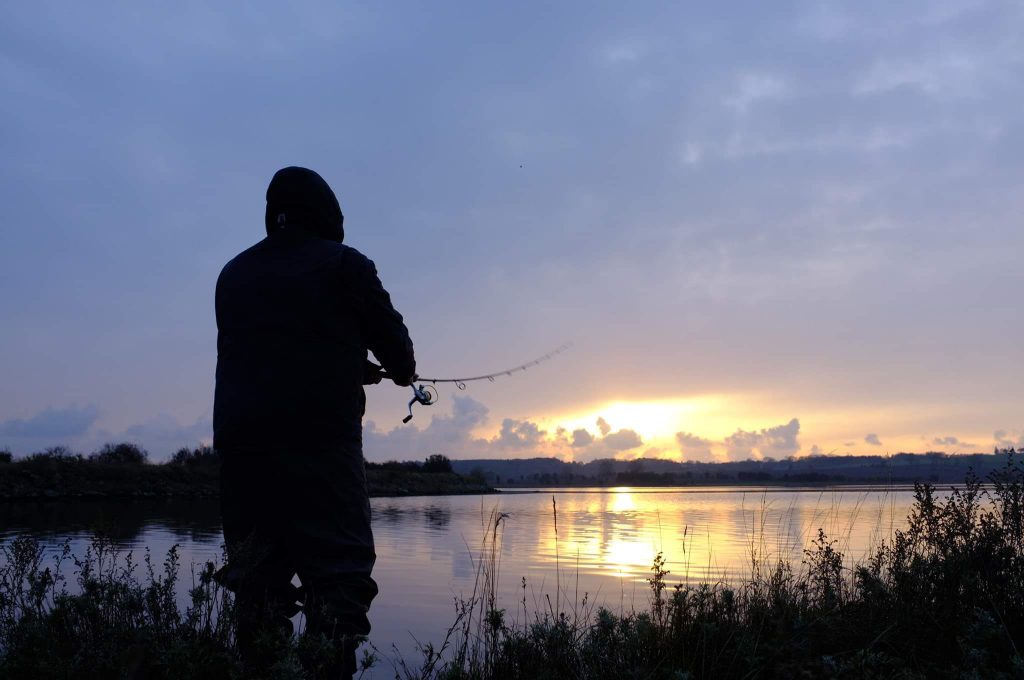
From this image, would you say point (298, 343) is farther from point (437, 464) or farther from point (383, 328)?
point (437, 464)

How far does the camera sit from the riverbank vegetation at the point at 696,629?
3264mm

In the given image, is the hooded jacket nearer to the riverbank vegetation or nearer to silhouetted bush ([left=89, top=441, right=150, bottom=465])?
the riverbank vegetation

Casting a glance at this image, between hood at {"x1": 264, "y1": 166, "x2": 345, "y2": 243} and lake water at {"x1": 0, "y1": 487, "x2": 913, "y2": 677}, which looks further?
lake water at {"x1": 0, "y1": 487, "x2": 913, "y2": 677}

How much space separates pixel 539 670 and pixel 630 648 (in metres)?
0.46

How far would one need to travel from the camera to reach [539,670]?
12.4ft

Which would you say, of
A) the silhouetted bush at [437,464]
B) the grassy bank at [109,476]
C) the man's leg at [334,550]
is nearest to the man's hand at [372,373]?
the man's leg at [334,550]

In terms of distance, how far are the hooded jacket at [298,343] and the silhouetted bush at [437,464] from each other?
241ft

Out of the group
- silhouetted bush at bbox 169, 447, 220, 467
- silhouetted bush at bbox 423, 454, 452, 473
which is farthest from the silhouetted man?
silhouetted bush at bbox 423, 454, 452, 473

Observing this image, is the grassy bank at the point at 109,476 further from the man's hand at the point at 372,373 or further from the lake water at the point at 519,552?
the man's hand at the point at 372,373

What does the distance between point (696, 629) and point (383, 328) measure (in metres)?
2.59

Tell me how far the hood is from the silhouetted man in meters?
0.29

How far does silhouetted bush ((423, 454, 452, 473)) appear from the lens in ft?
252

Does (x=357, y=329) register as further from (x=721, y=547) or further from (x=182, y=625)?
(x=721, y=547)

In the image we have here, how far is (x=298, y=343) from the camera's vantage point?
316 centimetres
